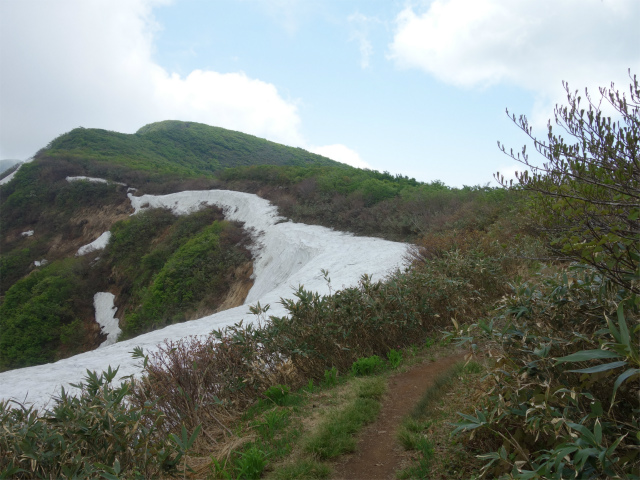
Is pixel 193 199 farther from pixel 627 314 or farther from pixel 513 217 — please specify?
pixel 627 314

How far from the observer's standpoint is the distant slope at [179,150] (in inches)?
1589

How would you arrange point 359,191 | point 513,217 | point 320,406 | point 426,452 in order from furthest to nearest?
point 359,191 → point 513,217 → point 320,406 → point 426,452

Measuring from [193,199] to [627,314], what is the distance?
26.0 m

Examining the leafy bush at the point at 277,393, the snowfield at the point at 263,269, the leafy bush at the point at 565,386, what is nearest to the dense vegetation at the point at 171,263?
the snowfield at the point at 263,269

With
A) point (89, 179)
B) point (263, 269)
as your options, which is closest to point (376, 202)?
point (263, 269)

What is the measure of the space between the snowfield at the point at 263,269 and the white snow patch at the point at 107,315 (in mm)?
378

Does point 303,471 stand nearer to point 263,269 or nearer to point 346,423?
point 346,423

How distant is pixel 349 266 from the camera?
13070 millimetres

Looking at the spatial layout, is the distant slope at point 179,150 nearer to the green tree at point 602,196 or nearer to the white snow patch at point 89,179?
the white snow patch at point 89,179

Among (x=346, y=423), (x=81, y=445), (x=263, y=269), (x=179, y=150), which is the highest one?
(x=179, y=150)

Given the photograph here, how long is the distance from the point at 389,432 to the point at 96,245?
91.3ft

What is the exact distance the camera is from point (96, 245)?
1056 inches

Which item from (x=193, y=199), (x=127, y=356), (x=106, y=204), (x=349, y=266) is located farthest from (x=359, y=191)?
(x=106, y=204)

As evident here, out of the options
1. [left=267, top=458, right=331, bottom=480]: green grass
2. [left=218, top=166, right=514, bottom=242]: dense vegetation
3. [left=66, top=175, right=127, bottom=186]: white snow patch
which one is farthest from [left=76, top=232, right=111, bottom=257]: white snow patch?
[left=267, top=458, right=331, bottom=480]: green grass
